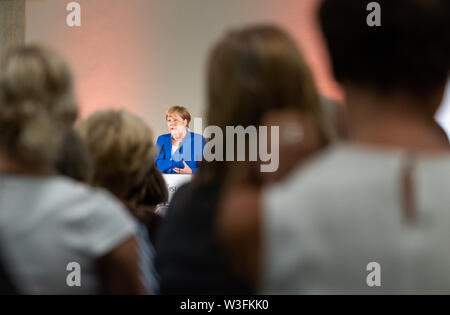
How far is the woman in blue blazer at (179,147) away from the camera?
470 centimetres

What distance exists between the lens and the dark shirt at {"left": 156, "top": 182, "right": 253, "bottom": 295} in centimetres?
111

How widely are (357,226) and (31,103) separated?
2.49ft

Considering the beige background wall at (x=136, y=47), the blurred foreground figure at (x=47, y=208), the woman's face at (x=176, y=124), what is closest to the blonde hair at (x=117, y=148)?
the blurred foreground figure at (x=47, y=208)

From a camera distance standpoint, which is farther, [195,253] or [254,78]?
[195,253]

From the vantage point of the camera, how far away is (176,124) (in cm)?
527

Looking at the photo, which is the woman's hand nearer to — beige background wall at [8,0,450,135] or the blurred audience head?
beige background wall at [8,0,450,135]

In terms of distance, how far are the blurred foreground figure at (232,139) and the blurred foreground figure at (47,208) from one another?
0.37ft

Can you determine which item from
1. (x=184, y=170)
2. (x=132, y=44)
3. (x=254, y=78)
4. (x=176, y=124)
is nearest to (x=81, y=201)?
(x=254, y=78)

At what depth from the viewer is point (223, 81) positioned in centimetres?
100

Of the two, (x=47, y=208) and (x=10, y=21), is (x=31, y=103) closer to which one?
(x=47, y=208)

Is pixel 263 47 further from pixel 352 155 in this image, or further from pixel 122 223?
pixel 122 223

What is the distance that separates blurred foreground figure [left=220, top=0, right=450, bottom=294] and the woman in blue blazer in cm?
379
